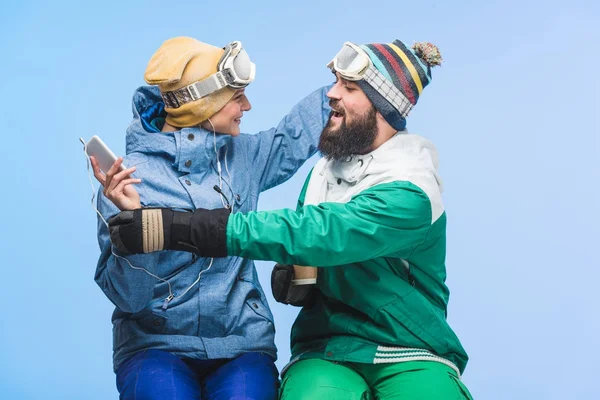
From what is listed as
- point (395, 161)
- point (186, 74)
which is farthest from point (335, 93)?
point (186, 74)

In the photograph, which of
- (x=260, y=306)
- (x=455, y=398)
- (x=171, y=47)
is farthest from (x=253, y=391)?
(x=171, y=47)

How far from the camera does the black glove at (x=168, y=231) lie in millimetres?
2613

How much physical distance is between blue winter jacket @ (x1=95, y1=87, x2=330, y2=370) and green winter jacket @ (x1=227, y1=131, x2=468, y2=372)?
0.17 meters

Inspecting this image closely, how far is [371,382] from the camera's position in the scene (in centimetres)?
289

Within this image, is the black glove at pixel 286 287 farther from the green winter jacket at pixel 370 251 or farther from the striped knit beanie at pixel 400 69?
the striped knit beanie at pixel 400 69

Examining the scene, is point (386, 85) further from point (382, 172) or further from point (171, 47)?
point (171, 47)

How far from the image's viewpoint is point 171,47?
305 centimetres

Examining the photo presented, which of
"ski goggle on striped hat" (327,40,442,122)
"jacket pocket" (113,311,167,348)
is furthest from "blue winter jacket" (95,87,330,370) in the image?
"ski goggle on striped hat" (327,40,442,122)

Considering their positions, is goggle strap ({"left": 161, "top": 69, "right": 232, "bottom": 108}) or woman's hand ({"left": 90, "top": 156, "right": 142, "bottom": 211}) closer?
woman's hand ({"left": 90, "top": 156, "right": 142, "bottom": 211})

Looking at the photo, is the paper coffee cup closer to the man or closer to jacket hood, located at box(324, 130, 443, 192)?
the man

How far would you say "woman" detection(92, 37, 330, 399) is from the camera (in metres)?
2.87

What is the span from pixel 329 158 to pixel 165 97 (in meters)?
0.47

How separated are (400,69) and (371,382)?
827mm

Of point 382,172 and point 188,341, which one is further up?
point 382,172
